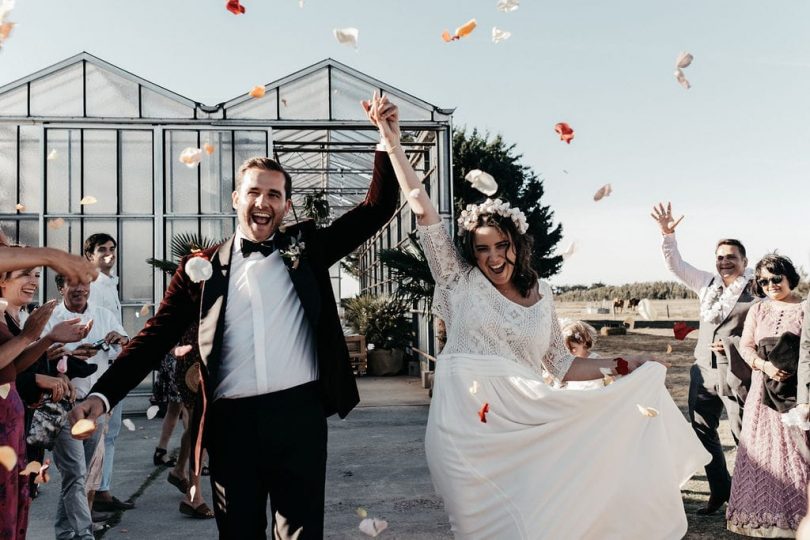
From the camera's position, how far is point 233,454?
109 inches

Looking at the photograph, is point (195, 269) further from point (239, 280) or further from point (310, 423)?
point (310, 423)

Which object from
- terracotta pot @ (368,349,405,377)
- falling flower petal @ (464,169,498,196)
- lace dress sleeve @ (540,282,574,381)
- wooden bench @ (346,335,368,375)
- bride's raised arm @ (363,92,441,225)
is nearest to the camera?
bride's raised arm @ (363,92,441,225)

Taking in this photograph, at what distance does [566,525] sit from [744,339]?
2744 mm

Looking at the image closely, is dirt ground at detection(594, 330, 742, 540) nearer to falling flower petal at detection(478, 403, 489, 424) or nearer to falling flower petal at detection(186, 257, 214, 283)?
falling flower petal at detection(478, 403, 489, 424)

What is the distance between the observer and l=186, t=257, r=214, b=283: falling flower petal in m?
2.89

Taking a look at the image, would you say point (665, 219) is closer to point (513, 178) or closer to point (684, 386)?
point (684, 386)

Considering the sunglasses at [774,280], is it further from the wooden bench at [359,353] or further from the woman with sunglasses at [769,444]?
the wooden bench at [359,353]

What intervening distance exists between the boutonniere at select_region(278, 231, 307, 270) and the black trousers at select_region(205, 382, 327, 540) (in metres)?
0.48

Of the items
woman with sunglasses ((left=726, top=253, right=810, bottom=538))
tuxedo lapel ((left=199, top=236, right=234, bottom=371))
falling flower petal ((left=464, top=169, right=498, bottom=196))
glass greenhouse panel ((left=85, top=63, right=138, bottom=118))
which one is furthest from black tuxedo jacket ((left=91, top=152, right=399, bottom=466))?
glass greenhouse panel ((left=85, top=63, right=138, bottom=118))

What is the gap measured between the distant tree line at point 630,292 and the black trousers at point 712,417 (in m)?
23.6

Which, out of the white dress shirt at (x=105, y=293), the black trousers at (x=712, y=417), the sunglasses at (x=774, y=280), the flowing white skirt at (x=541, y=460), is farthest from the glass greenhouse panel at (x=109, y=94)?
the flowing white skirt at (x=541, y=460)

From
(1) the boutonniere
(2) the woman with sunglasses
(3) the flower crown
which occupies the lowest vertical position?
(2) the woman with sunglasses

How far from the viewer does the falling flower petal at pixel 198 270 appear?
2.89 metres

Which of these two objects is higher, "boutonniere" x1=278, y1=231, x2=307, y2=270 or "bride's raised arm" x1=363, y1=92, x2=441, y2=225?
"bride's raised arm" x1=363, y1=92, x2=441, y2=225
